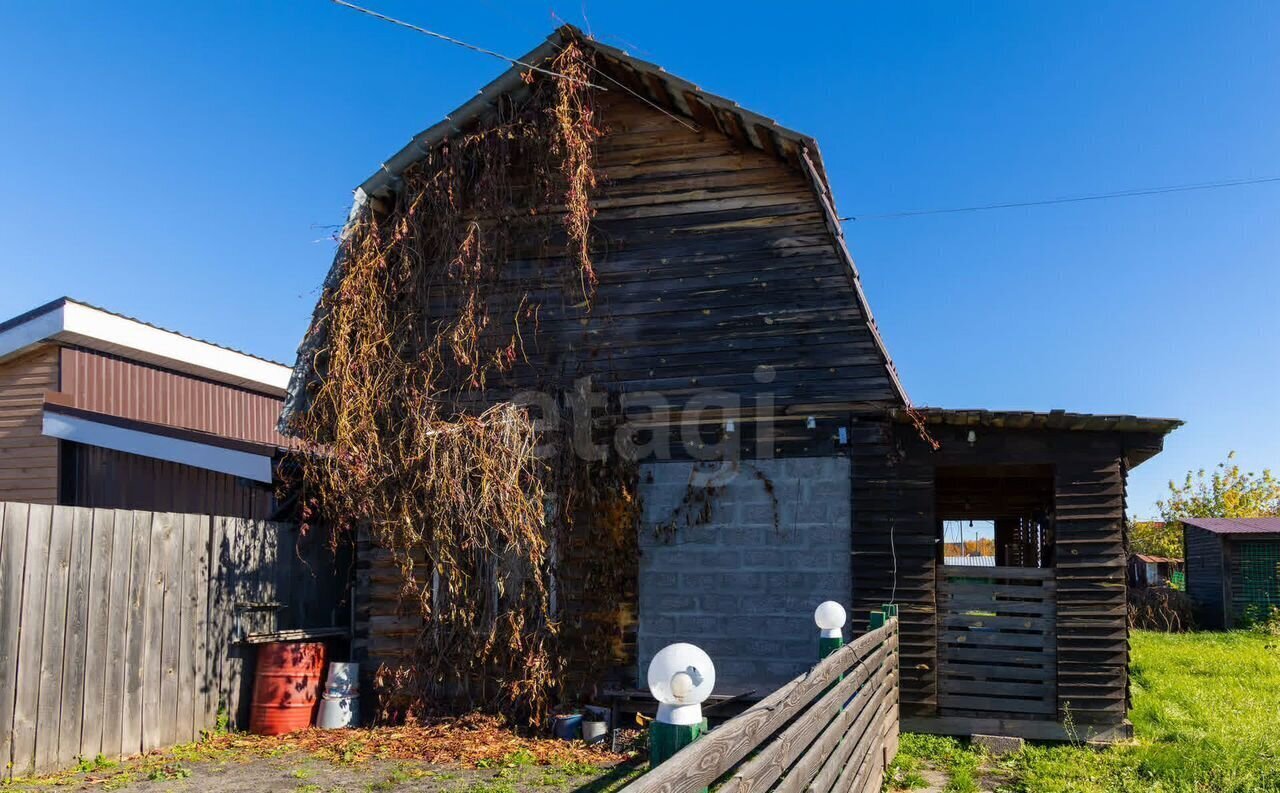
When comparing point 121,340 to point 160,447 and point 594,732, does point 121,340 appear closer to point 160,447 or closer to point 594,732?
point 160,447

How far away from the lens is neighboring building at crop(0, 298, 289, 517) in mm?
11961

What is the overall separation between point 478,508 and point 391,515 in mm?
1089

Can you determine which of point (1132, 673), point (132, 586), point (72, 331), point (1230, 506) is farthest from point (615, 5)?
point (1230, 506)

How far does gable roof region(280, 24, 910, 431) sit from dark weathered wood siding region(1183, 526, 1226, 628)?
55.5ft

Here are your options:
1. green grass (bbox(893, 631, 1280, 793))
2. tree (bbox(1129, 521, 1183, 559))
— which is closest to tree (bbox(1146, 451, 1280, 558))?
tree (bbox(1129, 521, 1183, 559))

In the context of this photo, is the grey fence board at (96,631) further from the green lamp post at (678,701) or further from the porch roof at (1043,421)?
the porch roof at (1043,421)

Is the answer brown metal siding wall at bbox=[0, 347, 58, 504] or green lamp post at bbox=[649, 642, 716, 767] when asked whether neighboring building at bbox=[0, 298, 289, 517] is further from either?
green lamp post at bbox=[649, 642, 716, 767]

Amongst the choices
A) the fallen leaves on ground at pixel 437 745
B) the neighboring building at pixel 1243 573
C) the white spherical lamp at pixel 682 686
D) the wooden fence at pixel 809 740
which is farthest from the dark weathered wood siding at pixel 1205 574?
the white spherical lamp at pixel 682 686

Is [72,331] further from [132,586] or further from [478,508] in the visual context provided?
[478,508]

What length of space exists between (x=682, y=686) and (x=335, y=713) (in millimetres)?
7542

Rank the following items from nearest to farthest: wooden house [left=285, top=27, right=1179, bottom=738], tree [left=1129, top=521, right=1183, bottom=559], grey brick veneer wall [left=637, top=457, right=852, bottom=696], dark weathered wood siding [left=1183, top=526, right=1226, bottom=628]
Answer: wooden house [left=285, top=27, right=1179, bottom=738] → grey brick veneer wall [left=637, top=457, right=852, bottom=696] → dark weathered wood siding [left=1183, top=526, right=1226, bottom=628] → tree [left=1129, top=521, right=1183, bottom=559]

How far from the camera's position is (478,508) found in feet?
29.9

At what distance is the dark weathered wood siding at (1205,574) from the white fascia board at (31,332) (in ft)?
77.6

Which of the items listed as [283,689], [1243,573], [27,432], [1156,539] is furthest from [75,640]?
[1156,539]
